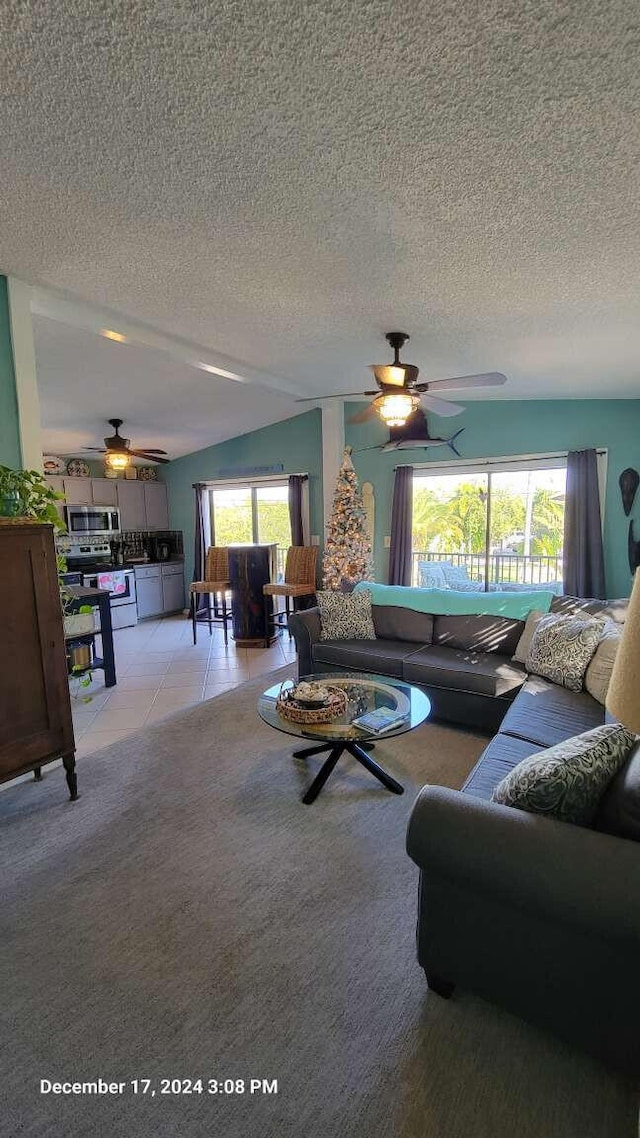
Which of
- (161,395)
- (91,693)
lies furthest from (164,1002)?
(161,395)

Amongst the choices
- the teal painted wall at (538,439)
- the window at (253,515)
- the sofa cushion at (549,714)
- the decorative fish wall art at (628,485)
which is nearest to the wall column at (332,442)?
the teal painted wall at (538,439)

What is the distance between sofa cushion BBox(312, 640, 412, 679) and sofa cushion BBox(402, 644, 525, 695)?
119 mm

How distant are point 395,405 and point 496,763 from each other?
2.18 meters

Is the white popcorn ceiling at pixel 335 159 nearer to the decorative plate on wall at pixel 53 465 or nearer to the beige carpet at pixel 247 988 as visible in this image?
the beige carpet at pixel 247 988

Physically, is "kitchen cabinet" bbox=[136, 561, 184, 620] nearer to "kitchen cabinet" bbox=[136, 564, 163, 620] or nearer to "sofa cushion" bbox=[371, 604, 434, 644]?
"kitchen cabinet" bbox=[136, 564, 163, 620]

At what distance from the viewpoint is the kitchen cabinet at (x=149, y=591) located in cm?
734

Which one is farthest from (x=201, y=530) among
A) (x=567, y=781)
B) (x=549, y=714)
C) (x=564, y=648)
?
(x=567, y=781)

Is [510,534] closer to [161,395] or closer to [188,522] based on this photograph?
[161,395]

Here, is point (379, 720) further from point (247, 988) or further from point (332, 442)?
point (332, 442)

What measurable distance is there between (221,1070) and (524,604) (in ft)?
10.8

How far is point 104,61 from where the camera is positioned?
4.11 ft

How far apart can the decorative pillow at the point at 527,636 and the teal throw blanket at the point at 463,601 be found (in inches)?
5.9

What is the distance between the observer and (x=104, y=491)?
712 cm

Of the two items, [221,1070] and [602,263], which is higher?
[602,263]
